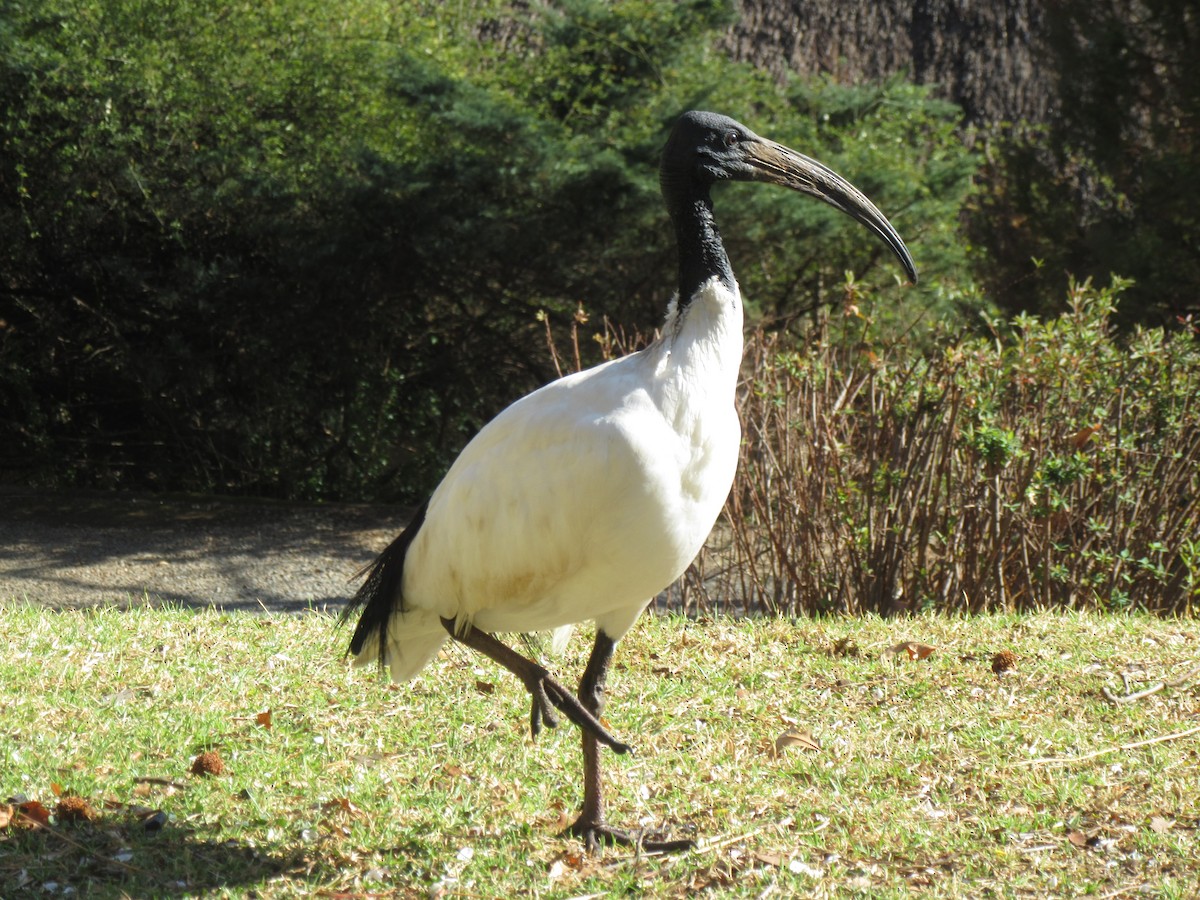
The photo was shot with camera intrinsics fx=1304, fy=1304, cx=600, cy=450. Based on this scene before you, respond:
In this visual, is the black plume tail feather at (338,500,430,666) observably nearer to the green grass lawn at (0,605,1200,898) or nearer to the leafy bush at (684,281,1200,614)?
the green grass lawn at (0,605,1200,898)

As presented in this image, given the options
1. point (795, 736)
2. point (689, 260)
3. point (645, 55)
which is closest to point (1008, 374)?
point (795, 736)

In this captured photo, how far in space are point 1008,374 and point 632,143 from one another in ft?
12.0

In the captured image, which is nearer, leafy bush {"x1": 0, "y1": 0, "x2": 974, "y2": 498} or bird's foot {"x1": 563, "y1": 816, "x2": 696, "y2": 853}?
bird's foot {"x1": 563, "y1": 816, "x2": 696, "y2": 853}

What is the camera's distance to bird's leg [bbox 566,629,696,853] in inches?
133

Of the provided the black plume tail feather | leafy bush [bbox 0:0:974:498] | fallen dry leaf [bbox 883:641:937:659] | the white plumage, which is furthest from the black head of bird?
leafy bush [bbox 0:0:974:498]

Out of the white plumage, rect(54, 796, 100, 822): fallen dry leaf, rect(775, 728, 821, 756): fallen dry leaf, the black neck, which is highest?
the black neck

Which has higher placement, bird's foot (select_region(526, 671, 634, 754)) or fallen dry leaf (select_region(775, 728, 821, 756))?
bird's foot (select_region(526, 671, 634, 754))

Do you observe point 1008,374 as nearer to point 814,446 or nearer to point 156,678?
point 814,446

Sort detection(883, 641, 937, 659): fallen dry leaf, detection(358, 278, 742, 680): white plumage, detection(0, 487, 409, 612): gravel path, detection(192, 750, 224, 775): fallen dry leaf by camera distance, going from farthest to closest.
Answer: detection(0, 487, 409, 612): gravel path
detection(883, 641, 937, 659): fallen dry leaf
detection(192, 750, 224, 775): fallen dry leaf
detection(358, 278, 742, 680): white plumage

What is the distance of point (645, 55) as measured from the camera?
364 inches

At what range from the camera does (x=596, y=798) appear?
11.3 feet

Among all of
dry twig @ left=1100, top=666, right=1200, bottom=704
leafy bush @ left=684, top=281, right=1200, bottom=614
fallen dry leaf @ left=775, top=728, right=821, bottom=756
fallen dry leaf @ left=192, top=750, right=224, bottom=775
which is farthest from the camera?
leafy bush @ left=684, top=281, right=1200, bottom=614

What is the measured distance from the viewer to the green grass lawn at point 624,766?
3207 millimetres

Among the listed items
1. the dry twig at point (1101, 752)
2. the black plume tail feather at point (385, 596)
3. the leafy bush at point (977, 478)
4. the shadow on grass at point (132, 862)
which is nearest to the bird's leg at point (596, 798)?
the black plume tail feather at point (385, 596)
